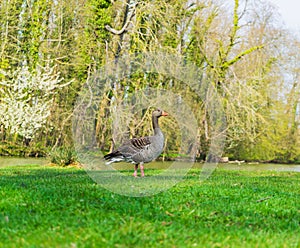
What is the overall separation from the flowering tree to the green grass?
18.4 metres

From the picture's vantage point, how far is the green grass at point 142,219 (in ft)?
13.9

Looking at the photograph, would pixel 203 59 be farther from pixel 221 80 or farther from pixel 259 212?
pixel 259 212

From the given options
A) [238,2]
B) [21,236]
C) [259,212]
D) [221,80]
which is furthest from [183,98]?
[21,236]

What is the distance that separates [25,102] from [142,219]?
22029mm

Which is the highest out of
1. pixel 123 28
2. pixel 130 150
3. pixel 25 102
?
pixel 123 28

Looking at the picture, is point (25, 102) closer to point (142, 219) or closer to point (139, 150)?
point (139, 150)

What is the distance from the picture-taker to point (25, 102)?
84.8ft

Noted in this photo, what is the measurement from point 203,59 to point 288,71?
41.8 feet

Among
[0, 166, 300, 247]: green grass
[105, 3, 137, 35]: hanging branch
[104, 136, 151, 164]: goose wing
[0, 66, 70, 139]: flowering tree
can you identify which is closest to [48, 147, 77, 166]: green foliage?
[105, 3, 137, 35]: hanging branch

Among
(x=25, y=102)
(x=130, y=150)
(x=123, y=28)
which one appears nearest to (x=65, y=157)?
(x=123, y=28)

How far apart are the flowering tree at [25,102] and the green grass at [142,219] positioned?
18.4 m

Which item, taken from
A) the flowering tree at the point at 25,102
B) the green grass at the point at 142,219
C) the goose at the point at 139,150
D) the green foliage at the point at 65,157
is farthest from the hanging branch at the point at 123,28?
the green grass at the point at 142,219

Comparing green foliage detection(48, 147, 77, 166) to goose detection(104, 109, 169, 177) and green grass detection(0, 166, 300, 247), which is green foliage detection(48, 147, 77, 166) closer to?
goose detection(104, 109, 169, 177)

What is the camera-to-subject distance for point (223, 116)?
25906mm
